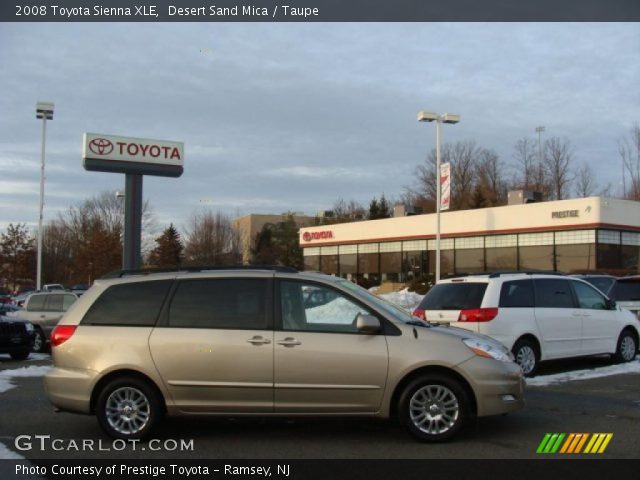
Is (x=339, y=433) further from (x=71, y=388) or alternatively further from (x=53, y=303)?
(x=53, y=303)

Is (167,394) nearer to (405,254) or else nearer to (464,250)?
(464,250)

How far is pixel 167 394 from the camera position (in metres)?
6.90

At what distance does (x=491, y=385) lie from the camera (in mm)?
6773

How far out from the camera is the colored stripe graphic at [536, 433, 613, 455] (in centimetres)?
652

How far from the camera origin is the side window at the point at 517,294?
36.4 feet

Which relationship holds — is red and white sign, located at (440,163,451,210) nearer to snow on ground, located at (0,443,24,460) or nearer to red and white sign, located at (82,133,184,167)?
red and white sign, located at (82,133,184,167)

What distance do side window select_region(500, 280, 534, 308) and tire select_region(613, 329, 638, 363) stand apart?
8.55 ft

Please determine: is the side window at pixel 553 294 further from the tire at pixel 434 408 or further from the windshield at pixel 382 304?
the tire at pixel 434 408

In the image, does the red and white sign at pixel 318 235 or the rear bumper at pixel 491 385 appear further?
the red and white sign at pixel 318 235

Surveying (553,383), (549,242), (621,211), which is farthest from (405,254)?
(553,383)

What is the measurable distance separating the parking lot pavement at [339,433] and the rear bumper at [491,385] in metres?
0.36

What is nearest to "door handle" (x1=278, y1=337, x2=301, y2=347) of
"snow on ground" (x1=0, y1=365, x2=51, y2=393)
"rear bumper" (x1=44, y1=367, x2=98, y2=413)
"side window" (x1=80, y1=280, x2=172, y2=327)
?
"side window" (x1=80, y1=280, x2=172, y2=327)

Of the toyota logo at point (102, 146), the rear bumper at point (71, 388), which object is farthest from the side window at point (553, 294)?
the toyota logo at point (102, 146)

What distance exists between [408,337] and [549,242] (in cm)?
2838
